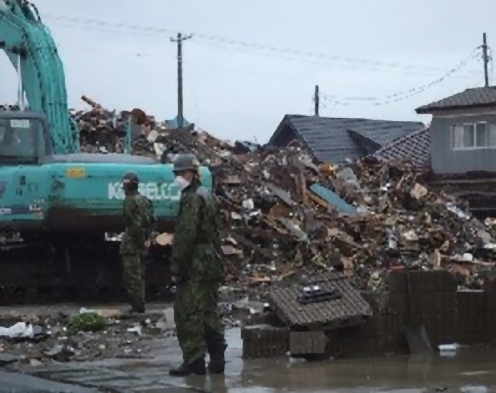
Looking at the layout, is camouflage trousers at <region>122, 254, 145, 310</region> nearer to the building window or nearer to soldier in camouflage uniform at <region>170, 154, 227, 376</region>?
soldier in camouflage uniform at <region>170, 154, 227, 376</region>

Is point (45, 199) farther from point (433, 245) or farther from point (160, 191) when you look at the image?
point (433, 245)

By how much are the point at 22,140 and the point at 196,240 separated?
27.1 ft

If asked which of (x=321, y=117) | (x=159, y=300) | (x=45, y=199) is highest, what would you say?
(x=321, y=117)

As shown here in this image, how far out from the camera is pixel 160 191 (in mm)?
17453

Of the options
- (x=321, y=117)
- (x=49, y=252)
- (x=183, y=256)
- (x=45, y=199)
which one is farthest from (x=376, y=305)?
(x=321, y=117)

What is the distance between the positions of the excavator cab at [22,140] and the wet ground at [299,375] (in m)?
6.58

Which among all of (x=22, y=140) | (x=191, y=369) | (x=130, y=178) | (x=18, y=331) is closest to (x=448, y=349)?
(x=191, y=369)

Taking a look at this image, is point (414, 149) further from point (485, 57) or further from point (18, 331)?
point (18, 331)

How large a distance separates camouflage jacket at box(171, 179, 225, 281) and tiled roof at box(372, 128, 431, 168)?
3746 cm

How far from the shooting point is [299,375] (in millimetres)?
10227

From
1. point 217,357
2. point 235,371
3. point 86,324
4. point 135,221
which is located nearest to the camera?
point 217,357

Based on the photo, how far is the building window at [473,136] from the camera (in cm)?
4491

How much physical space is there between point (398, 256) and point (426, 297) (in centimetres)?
553

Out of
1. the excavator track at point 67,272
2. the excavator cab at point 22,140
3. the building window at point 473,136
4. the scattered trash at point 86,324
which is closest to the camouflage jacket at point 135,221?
the scattered trash at point 86,324
